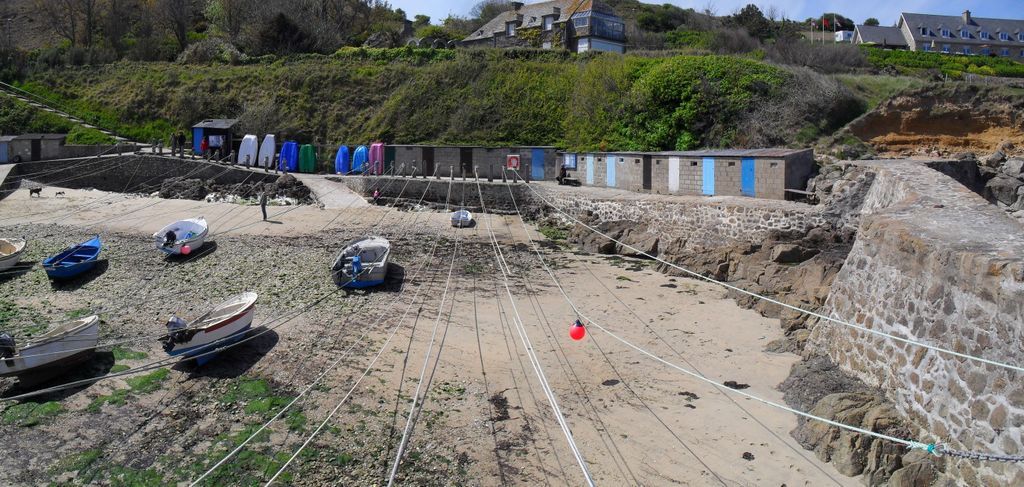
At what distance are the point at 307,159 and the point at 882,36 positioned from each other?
4752cm

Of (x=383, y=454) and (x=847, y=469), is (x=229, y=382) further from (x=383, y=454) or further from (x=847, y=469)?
(x=847, y=469)

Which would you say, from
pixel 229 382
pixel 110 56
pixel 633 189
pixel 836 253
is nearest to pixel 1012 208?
pixel 836 253

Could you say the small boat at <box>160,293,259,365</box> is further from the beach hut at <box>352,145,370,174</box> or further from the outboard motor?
the beach hut at <box>352,145,370,174</box>

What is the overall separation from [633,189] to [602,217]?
7.54 feet

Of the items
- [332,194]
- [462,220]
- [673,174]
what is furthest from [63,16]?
[673,174]

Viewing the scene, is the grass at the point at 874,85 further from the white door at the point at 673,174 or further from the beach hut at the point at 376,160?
the beach hut at the point at 376,160

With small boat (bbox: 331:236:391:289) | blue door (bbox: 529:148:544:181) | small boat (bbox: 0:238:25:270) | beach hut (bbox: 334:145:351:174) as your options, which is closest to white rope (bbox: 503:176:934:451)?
small boat (bbox: 331:236:391:289)

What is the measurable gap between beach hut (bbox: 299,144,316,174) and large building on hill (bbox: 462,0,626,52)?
1641cm

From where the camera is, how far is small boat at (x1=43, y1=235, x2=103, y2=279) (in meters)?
18.5

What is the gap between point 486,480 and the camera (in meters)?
9.52

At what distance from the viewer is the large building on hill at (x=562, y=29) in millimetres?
43062

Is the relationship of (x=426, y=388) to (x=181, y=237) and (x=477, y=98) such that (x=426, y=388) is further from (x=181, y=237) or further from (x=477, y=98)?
(x=477, y=98)

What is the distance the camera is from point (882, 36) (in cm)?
5781

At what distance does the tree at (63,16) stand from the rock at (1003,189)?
57532 millimetres
